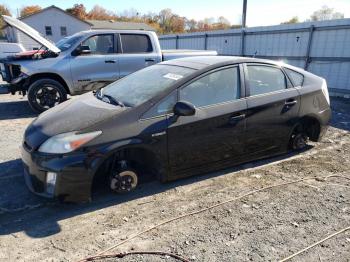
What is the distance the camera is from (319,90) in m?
5.04

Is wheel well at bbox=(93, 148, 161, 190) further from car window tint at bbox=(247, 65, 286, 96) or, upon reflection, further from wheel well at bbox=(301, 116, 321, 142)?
wheel well at bbox=(301, 116, 321, 142)

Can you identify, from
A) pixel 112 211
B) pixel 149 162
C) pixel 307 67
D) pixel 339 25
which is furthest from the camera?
pixel 307 67

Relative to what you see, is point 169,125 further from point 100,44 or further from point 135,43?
point 135,43

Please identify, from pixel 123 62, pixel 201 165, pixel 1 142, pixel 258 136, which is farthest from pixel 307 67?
pixel 1 142

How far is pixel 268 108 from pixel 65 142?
2698mm

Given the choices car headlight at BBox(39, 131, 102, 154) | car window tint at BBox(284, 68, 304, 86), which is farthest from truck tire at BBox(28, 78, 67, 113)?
car window tint at BBox(284, 68, 304, 86)

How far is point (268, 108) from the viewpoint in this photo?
4422mm

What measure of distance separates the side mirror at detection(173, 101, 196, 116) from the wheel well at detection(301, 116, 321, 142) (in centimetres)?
229

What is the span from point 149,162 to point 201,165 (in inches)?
28.2

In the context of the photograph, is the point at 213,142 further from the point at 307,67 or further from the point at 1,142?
the point at 307,67

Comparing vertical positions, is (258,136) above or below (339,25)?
below

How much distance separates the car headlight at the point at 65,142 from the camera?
10.7 ft

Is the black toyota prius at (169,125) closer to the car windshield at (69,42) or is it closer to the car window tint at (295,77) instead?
the car window tint at (295,77)

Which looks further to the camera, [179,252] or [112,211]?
[112,211]
